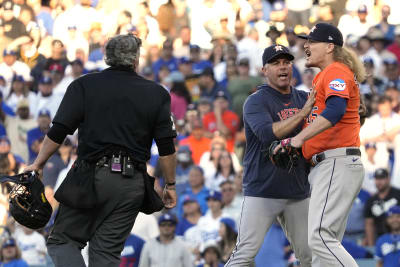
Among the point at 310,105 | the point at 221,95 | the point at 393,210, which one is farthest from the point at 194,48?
the point at 310,105

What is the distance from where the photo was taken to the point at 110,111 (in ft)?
18.9

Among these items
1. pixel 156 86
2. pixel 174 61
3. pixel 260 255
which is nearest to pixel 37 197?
pixel 156 86

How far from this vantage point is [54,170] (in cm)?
1248

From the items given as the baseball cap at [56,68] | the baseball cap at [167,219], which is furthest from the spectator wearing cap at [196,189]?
the baseball cap at [56,68]

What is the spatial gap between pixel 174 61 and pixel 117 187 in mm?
9494

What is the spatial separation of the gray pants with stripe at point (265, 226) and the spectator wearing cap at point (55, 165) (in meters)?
6.01

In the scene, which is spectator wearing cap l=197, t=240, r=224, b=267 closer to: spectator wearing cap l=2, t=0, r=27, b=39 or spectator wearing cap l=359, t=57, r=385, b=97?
spectator wearing cap l=359, t=57, r=385, b=97

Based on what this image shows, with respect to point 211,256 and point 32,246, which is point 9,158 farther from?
point 211,256

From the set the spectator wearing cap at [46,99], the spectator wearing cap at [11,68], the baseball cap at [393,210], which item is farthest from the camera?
the spectator wearing cap at [11,68]

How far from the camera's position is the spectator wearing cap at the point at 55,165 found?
12.4 m

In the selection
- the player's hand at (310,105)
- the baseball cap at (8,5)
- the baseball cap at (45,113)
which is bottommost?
the baseball cap at (45,113)

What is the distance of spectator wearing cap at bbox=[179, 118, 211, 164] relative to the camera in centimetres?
1269

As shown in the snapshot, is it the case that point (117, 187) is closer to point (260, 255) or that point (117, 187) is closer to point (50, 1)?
point (260, 255)

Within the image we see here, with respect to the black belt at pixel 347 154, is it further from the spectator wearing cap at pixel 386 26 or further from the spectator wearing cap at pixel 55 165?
the spectator wearing cap at pixel 386 26
